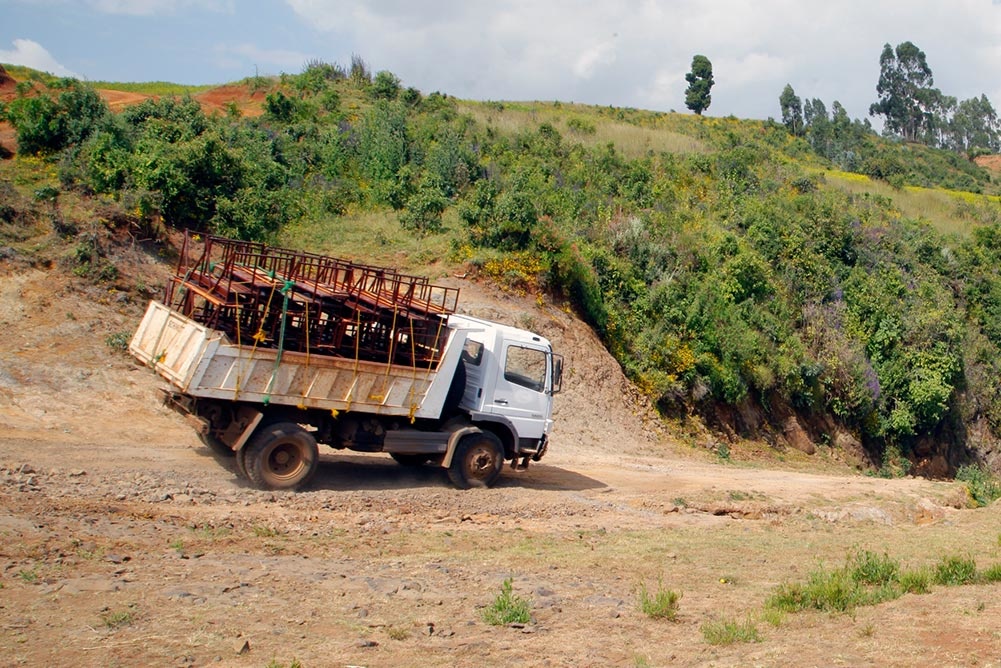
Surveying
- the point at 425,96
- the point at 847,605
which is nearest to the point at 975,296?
the point at 425,96

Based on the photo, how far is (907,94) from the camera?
105375 mm

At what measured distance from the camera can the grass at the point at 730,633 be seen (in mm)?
7414

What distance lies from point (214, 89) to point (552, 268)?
835 inches

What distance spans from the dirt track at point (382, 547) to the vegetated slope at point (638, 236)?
534 centimetres

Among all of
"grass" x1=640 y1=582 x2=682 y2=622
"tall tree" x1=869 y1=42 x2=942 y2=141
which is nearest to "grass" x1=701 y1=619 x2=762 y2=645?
"grass" x1=640 y1=582 x2=682 y2=622

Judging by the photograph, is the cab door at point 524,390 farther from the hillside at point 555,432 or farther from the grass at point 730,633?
the grass at point 730,633

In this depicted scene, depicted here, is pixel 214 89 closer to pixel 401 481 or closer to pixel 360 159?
pixel 360 159

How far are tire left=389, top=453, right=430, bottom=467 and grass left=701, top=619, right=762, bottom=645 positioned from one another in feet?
23.9

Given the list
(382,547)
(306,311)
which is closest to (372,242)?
(306,311)

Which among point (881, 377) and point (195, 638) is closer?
point (195, 638)

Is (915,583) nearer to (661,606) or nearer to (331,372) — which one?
(661,606)

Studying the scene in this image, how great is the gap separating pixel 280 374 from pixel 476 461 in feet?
11.5

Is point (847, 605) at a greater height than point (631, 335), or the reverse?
point (631, 335)

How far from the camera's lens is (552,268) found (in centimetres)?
2559
